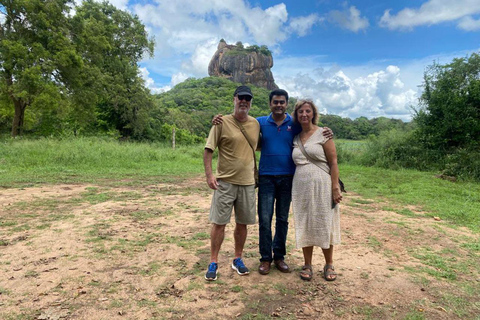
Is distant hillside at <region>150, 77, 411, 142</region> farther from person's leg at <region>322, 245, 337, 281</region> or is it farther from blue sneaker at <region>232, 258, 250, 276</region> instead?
blue sneaker at <region>232, 258, 250, 276</region>

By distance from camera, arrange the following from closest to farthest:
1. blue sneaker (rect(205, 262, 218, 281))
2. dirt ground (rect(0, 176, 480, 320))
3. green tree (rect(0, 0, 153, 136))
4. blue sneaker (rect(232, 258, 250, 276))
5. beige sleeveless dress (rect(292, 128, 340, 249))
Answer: dirt ground (rect(0, 176, 480, 320)) → beige sleeveless dress (rect(292, 128, 340, 249)) → blue sneaker (rect(205, 262, 218, 281)) → blue sneaker (rect(232, 258, 250, 276)) → green tree (rect(0, 0, 153, 136))

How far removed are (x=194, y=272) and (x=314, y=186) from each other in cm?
146

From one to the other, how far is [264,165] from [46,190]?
223 inches

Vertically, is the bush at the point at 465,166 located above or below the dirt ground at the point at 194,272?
above

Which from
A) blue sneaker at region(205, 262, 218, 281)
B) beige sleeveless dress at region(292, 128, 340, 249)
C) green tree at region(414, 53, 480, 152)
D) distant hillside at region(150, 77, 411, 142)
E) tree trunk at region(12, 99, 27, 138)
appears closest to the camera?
beige sleeveless dress at region(292, 128, 340, 249)

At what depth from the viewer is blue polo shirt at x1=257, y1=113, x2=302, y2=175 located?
9.09 feet

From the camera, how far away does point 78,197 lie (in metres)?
5.92

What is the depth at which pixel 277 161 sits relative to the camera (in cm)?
277

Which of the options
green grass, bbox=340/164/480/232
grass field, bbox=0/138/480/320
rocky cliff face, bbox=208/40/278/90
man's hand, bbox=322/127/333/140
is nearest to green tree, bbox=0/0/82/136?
grass field, bbox=0/138/480/320

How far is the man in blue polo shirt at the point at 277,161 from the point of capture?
109 inches

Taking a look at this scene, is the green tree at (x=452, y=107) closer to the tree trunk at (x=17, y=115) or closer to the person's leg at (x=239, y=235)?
the person's leg at (x=239, y=235)

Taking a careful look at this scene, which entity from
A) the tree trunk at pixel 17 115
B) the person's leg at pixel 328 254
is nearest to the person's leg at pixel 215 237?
the person's leg at pixel 328 254

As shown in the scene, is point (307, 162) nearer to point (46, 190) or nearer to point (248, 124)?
point (248, 124)

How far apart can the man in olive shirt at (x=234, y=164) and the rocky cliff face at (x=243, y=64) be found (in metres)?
75.5
